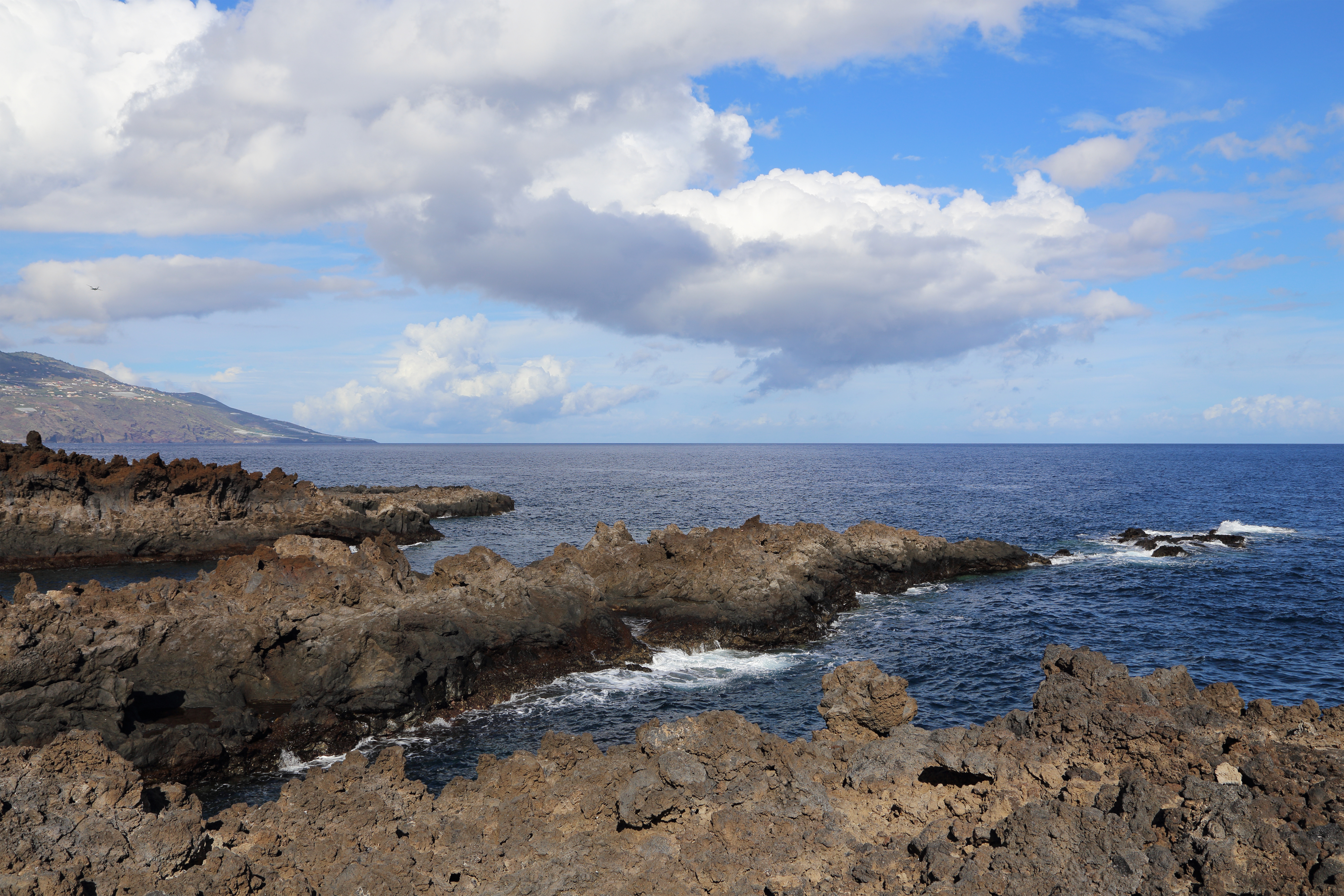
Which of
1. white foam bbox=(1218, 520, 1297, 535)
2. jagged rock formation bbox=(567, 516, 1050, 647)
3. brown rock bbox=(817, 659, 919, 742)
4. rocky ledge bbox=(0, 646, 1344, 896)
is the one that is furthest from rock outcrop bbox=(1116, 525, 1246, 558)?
brown rock bbox=(817, 659, 919, 742)

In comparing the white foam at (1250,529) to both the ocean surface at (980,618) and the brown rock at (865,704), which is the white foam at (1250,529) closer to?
the ocean surface at (980,618)

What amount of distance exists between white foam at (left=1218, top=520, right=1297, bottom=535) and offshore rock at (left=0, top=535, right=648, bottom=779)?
195 ft

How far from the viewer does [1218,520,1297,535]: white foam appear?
6719 centimetres

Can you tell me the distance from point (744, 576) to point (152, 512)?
48.5 meters

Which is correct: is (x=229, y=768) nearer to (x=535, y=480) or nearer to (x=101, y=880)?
(x=101, y=880)

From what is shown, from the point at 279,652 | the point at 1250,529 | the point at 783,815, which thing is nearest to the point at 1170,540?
the point at 1250,529

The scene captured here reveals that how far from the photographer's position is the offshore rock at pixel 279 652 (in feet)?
75.7

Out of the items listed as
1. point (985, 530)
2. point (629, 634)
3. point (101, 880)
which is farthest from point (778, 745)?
point (985, 530)

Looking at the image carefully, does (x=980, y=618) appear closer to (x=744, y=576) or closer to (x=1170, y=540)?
(x=744, y=576)

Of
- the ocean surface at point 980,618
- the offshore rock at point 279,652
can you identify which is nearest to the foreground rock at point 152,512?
the ocean surface at point 980,618

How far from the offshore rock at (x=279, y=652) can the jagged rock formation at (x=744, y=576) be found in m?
3.62

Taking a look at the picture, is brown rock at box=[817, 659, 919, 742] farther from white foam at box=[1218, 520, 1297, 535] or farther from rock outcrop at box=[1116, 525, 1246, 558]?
white foam at box=[1218, 520, 1297, 535]

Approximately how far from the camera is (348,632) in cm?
2836

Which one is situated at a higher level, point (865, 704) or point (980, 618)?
point (865, 704)
